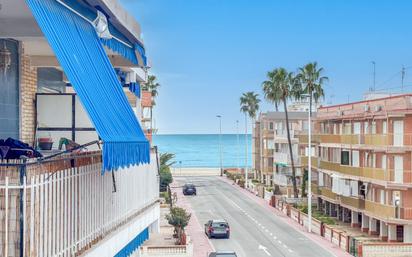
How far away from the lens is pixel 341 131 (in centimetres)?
6112

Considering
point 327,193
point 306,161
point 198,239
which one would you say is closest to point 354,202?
point 327,193

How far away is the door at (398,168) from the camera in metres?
47.2

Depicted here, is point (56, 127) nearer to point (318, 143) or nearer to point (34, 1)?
point (34, 1)

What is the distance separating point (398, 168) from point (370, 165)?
4669 mm

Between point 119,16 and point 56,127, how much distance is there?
3197mm

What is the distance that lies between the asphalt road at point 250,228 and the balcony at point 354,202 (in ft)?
16.3

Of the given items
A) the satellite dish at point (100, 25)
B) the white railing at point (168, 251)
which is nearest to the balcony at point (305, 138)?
the white railing at point (168, 251)

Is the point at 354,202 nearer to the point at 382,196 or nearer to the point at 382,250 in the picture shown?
the point at 382,196

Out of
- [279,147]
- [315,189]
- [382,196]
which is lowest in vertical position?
[315,189]

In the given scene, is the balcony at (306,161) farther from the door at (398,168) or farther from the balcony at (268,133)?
the door at (398,168)

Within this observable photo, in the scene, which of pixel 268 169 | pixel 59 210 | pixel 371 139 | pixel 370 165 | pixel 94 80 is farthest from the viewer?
pixel 268 169

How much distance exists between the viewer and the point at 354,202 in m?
54.4

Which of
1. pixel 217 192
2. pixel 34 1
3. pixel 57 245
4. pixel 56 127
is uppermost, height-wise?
pixel 34 1

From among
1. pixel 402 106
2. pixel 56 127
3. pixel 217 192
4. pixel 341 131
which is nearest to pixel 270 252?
pixel 402 106
